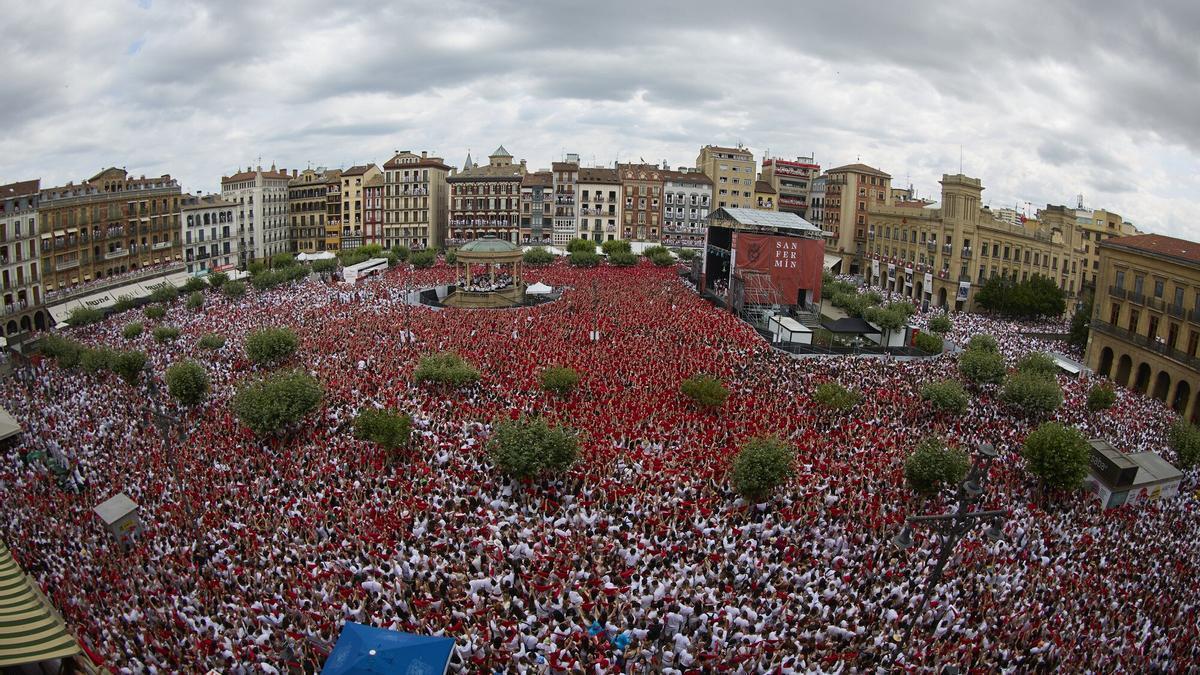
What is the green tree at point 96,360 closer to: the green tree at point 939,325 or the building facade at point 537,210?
the green tree at point 939,325

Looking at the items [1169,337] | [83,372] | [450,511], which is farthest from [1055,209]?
[83,372]

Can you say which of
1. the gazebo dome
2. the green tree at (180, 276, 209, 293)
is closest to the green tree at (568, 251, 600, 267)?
the gazebo dome

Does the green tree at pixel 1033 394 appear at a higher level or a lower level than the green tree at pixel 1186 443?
higher

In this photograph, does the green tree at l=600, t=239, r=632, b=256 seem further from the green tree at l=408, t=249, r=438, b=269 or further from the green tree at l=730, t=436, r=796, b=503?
the green tree at l=730, t=436, r=796, b=503

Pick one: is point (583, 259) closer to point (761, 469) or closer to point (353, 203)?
point (353, 203)

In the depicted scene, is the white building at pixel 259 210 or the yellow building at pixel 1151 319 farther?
the white building at pixel 259 210

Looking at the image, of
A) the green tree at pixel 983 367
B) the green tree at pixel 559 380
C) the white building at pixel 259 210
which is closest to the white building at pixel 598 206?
the white building at pixel 259 210
